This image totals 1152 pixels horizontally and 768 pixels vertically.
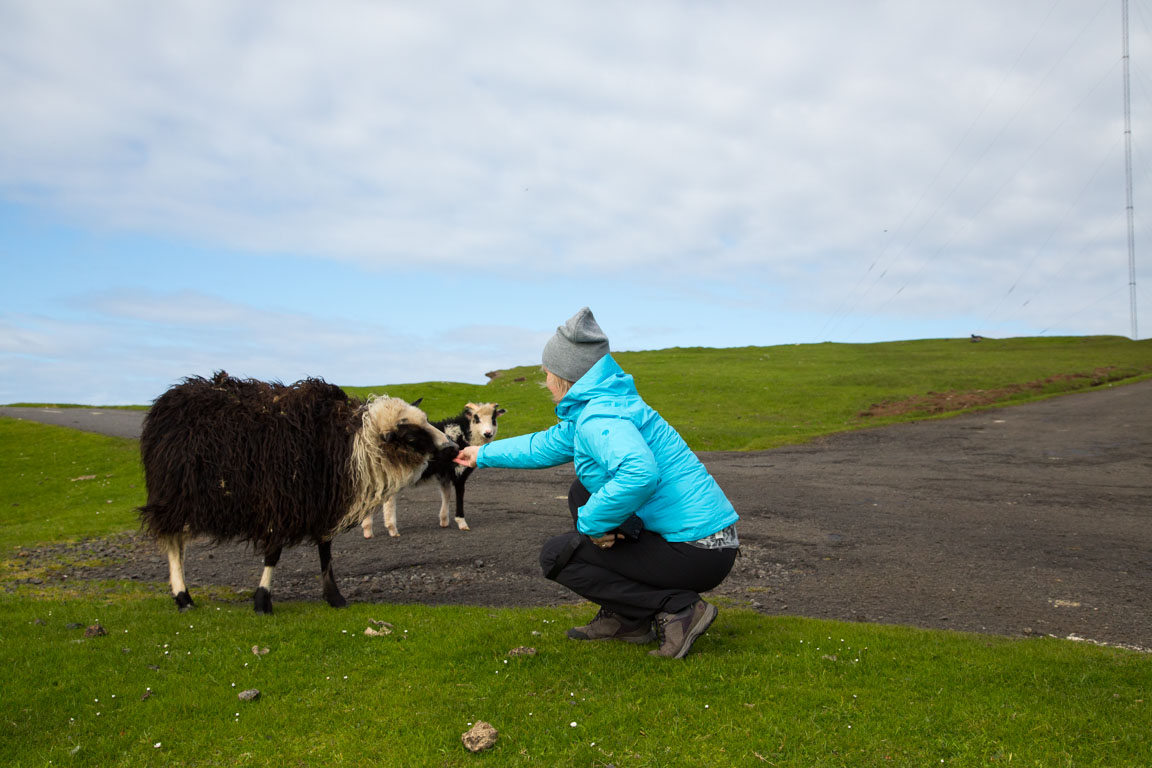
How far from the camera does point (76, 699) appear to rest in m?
5.30

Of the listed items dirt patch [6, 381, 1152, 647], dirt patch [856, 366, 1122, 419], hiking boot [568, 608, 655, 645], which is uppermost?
dirt patch [856, 366, 1122, 419]

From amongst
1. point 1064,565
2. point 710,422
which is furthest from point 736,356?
point 1064,565

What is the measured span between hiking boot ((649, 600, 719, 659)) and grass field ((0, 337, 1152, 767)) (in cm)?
12

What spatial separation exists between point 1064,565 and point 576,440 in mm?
8663

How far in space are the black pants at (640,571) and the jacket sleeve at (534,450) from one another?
641 mm

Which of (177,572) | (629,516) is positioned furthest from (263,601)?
(629,516)

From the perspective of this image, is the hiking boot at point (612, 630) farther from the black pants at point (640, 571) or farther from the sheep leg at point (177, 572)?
the sheep leg at point (177, 572)

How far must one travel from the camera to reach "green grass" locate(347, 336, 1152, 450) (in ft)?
94.2

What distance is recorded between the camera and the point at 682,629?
5.71 metres

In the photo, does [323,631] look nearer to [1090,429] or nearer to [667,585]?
[667,585]

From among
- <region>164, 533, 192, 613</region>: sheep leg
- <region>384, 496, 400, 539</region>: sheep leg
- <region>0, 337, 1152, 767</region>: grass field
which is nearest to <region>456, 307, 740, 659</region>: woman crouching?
<region>0, 337, 1152, 767</region>: grass field

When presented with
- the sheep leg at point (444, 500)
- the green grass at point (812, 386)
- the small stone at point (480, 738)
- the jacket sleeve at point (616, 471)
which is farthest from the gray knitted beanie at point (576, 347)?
the green grass at point (812, 386)

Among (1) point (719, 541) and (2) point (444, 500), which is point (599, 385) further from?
(2) point (444, 500)

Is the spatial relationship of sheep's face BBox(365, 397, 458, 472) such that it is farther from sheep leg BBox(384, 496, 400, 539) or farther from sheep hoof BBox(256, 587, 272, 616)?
sheep leg BBox(384, 496, 400, 539)
